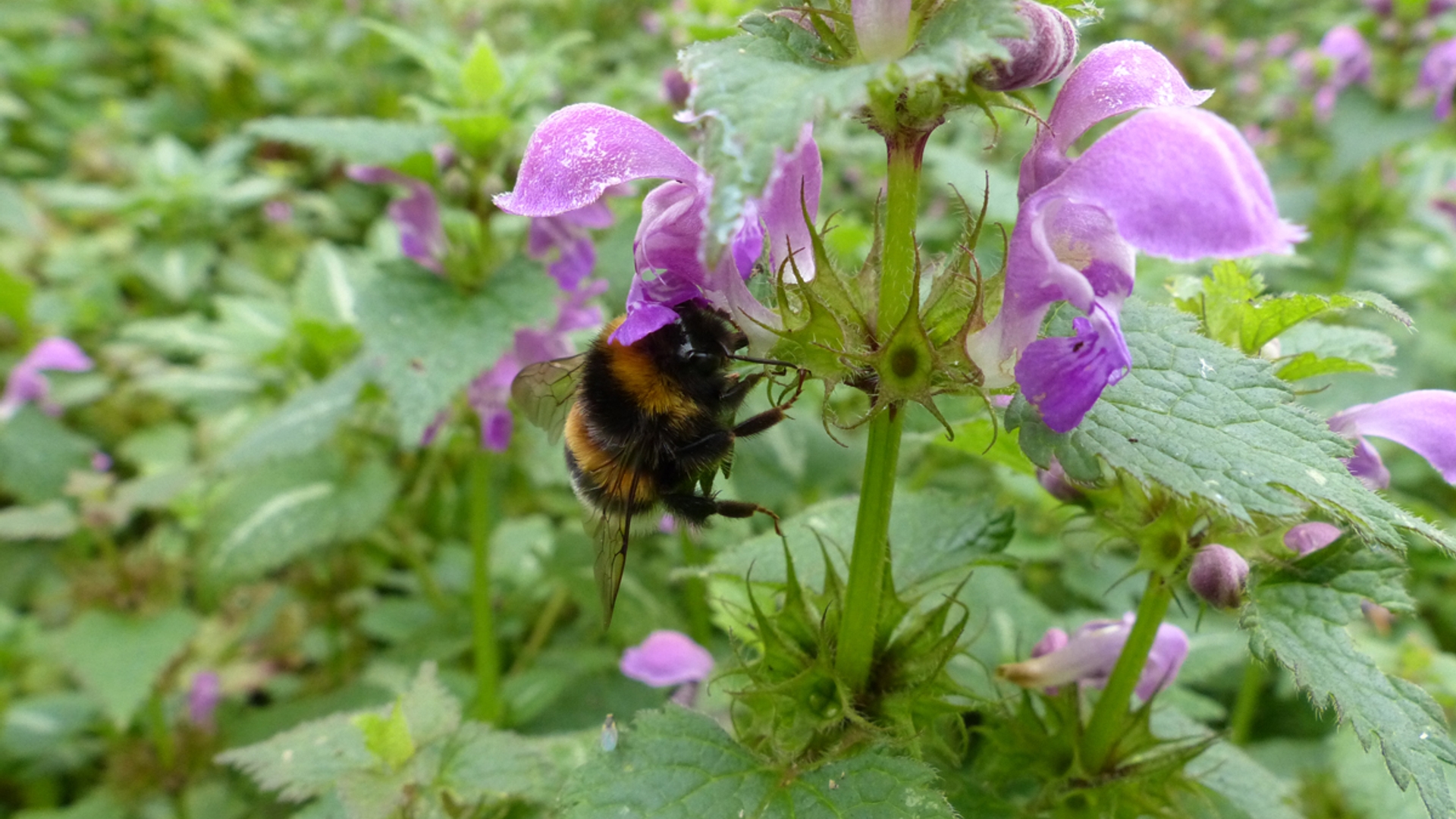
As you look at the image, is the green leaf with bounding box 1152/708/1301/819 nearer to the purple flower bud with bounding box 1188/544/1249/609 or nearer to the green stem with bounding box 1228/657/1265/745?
the purple flower bud with bounding box 1188/544/1249/609

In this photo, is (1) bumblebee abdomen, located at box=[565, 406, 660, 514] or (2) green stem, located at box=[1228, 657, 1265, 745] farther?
(2) green stem, located at box=[1228, 657, 1265, 745]

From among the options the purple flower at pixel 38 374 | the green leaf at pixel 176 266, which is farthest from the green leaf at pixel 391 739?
the green leaf at pixel 176 266

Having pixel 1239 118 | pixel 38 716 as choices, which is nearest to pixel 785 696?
pixel 38 716

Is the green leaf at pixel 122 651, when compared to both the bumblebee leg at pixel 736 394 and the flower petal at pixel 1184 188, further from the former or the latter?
→ the flower petal at pixel 1184 188

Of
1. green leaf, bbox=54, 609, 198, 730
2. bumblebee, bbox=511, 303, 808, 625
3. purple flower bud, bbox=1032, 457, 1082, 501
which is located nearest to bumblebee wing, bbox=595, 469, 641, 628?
bumblebee, bbox=511, 303, 808, 625

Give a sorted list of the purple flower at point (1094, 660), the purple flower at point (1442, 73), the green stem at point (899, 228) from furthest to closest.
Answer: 1. the purple flower at point (1442, 73)
2. the purple flower at point (1094, 660)
3. the green stem at point (899, 228)

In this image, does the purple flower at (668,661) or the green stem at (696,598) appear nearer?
the purple flower at (668,661)
